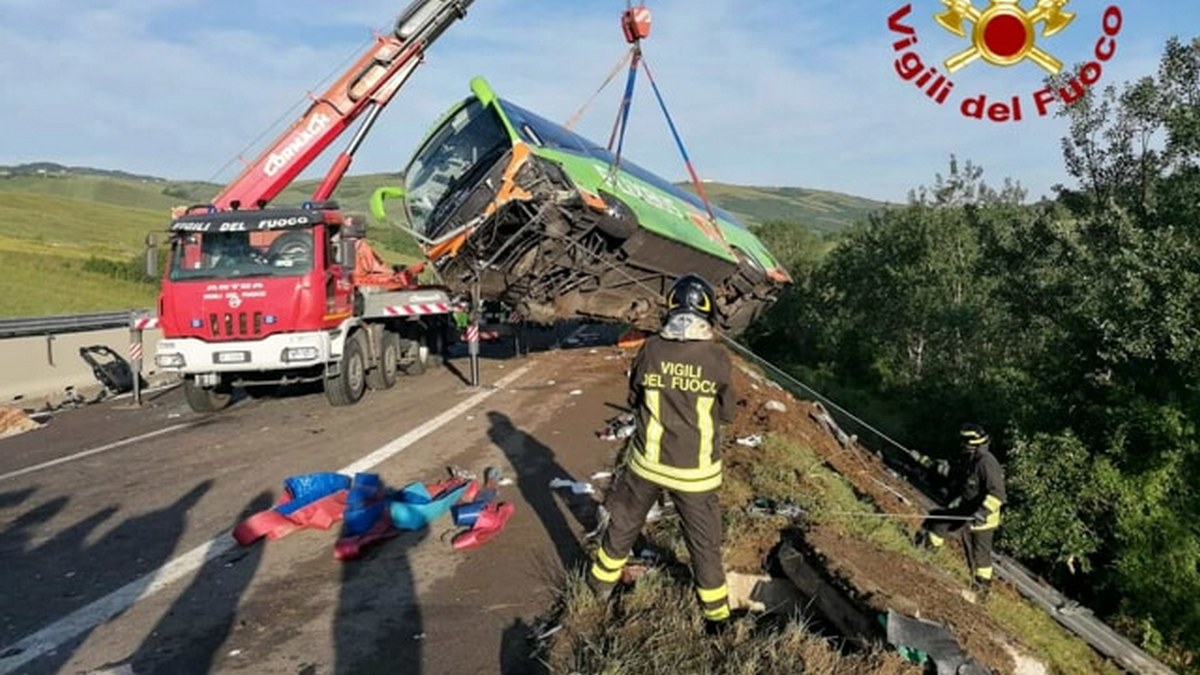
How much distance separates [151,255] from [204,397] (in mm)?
1822

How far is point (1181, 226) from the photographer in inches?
496

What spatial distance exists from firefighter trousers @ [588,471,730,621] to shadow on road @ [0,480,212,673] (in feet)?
7.94

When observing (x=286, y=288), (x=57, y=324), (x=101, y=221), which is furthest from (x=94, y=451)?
(x=101, y=221)

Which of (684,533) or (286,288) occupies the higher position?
(286,288)

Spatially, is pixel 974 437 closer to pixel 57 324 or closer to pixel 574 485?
pixel 574 485

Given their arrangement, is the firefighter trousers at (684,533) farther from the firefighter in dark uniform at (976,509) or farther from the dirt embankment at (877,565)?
the firefighter in dark uniform at (976,509)

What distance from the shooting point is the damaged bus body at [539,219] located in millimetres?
10062

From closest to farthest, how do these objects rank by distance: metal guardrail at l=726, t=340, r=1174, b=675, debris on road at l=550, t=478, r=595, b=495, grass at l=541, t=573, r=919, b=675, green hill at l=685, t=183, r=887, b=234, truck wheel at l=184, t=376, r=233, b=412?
grass at l=541, t=573, r=919, b=675 < debris on road at l=550, t=478, r=595, b=495 < metal guardrail at l=726, t=340, r=1174, b=675 < truck wheel at l=184, t=376, r=233, b=412 < green hill at l=685, t=183, r=887, b=234

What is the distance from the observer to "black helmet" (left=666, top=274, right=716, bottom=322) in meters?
4.25

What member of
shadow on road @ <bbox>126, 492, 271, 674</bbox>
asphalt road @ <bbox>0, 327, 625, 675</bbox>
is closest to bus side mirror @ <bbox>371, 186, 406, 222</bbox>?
asphalt road @ <bbox>0, 327, 625, 675</bbox>

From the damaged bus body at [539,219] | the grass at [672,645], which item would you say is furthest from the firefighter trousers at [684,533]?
the damaged bus body at [539,219]

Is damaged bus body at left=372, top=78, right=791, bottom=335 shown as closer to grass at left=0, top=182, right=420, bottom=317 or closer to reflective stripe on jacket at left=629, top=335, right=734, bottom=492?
grass at left=0, top=182, right=420, bottom=317

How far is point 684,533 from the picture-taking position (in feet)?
13.9

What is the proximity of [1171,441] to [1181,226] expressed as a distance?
358cm
